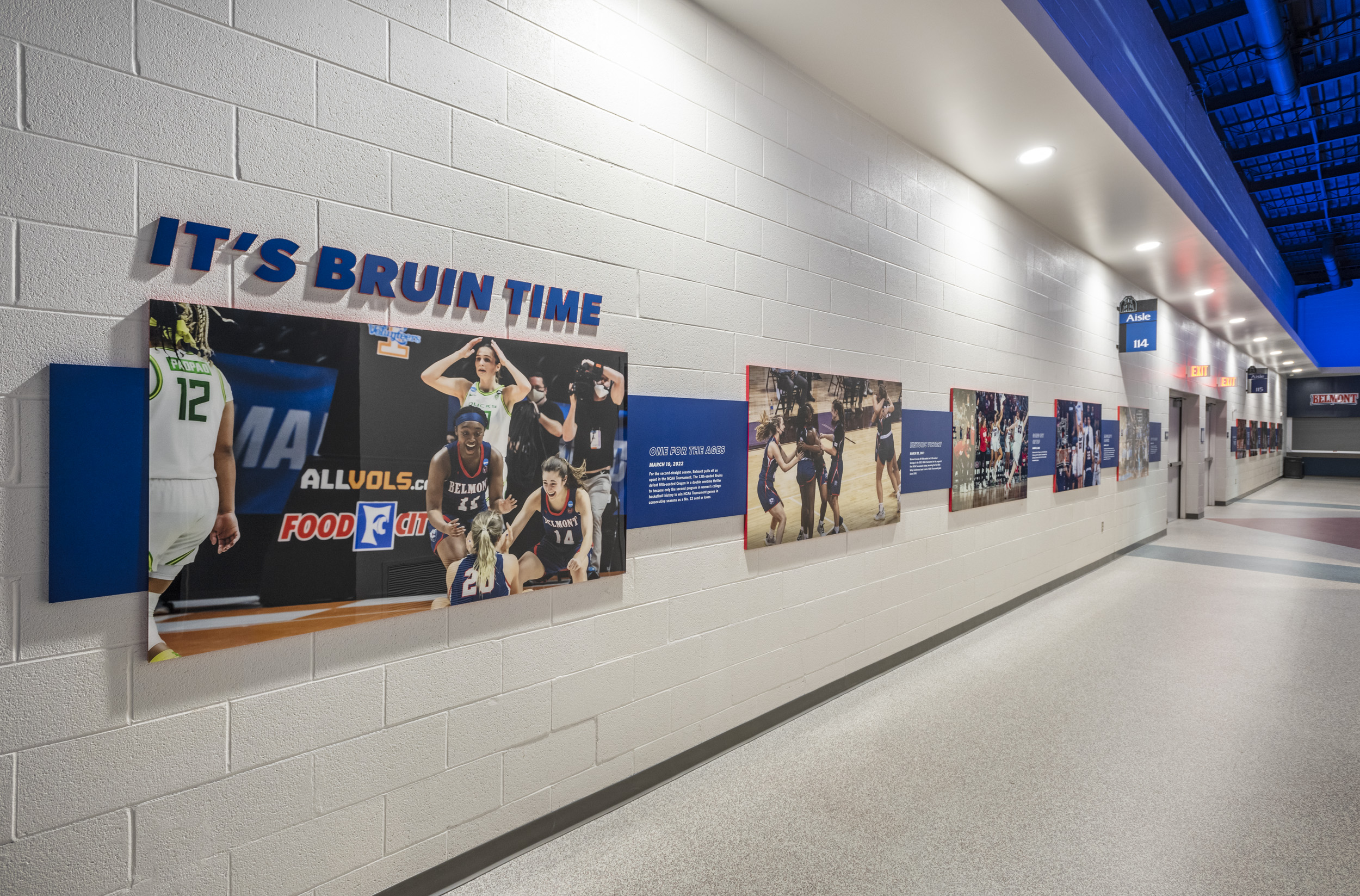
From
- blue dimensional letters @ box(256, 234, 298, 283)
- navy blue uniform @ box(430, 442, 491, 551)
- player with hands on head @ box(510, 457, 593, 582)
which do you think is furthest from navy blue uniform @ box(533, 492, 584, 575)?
blue dimensional letters @ box(256, 234, 298, 283)

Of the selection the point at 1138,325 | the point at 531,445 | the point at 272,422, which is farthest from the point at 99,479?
the point at 1138,325

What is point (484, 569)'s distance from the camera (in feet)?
6.61

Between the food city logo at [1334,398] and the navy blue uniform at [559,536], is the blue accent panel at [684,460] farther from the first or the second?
the food city logo at [1334,398]

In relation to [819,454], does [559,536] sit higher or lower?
lower

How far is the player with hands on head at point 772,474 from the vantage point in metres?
2.94

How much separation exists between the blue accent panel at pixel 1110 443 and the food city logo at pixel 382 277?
645 centimetres

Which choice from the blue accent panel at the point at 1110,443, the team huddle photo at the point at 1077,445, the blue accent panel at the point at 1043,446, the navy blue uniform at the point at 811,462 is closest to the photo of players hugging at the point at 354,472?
the navy blue uniform at the point at 811,462

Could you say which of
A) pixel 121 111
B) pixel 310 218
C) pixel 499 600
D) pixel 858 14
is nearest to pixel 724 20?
pixel 858 14

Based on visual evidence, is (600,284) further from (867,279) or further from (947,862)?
(947,862)

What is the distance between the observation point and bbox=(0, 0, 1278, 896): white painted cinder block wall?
1.36 m

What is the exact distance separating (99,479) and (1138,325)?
327 inches

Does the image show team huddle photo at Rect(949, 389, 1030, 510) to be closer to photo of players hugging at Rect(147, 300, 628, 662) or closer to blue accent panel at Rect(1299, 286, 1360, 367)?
photo of players hugging at Rect(147, 300, 628, 662)

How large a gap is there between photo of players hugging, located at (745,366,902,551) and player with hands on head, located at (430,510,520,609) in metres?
1.20

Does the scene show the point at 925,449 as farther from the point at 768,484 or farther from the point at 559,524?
the point at 559,524
